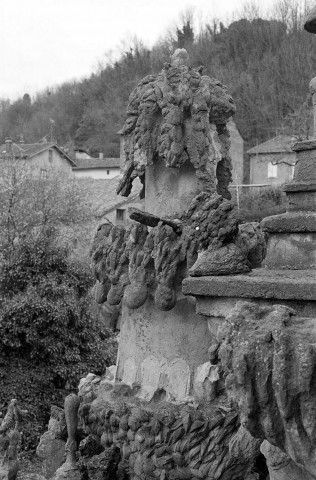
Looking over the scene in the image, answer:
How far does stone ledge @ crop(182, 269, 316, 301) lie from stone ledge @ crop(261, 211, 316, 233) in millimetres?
284

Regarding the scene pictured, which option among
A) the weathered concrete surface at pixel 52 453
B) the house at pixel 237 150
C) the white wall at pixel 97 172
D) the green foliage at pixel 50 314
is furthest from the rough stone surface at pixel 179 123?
the white wall at pixel 97 172

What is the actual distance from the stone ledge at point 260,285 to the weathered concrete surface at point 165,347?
65cm

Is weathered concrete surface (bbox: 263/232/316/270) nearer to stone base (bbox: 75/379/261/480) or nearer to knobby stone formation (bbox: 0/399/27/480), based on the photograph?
stone base (bbox: 75/379/261/480)

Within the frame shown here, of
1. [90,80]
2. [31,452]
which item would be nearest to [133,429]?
[31,452]

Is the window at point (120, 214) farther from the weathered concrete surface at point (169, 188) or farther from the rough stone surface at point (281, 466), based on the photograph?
the rough stone surface at point (281, 466)

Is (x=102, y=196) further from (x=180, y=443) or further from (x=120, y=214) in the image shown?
(x=180, y=443)

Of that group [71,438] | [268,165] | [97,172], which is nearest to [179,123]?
[71,438]

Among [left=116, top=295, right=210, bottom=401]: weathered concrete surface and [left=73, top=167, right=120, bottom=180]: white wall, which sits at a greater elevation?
[left=73, top=167, right=120, bottom=180]: white wall

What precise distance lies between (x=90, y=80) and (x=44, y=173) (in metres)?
43.5

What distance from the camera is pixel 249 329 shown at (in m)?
2.51

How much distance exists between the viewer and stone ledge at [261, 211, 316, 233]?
405 centimetres

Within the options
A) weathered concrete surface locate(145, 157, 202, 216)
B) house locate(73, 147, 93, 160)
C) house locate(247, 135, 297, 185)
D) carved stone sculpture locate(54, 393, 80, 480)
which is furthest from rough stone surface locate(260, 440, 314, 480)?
house locate(73, 147, 93, 160)

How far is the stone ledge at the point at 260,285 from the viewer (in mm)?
3613

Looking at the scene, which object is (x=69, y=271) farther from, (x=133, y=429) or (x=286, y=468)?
(x=286, y=468)
